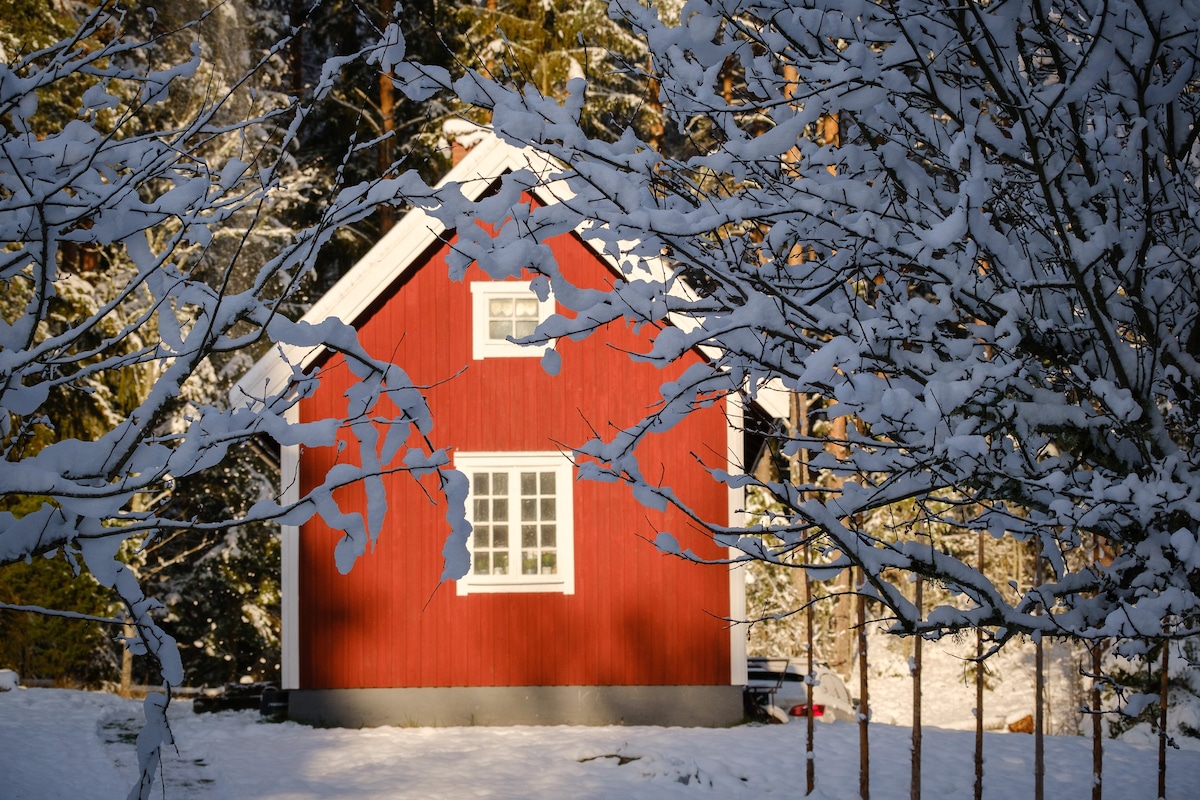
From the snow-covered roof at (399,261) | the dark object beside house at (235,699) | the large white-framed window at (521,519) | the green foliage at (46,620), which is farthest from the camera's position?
the green foliage at (46,620)

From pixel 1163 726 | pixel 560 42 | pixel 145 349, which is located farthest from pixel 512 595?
pixel 560 42

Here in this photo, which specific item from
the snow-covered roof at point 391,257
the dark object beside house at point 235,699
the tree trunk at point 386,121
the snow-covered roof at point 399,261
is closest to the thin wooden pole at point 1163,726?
the snow-covered roof at point 399,261

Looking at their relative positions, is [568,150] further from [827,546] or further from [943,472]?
[827,546]

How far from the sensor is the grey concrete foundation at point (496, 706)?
36.7 ft

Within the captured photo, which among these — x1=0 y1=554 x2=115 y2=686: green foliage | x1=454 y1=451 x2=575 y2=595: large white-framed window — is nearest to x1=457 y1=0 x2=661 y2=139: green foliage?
x1=454 y1=451 x2=575 y2=595: large white-framed window

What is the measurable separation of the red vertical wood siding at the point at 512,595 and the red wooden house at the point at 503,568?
2cm

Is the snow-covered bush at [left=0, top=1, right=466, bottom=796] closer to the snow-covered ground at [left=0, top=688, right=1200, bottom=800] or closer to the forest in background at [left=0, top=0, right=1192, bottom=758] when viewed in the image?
the snow-covered ground at [left=0, top=688, right=1200, bottom=800]

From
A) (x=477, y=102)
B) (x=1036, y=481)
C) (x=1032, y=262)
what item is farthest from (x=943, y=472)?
(x=477, y=102)

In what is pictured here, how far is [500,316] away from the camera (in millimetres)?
11711

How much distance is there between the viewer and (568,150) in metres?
3.30

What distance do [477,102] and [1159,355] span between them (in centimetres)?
243

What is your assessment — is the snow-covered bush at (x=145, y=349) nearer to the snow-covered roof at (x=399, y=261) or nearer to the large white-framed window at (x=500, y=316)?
the snow-covered roof at (x=399, y=261)

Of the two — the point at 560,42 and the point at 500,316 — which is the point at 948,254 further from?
the point at 560,42

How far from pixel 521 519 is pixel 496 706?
2.04 meters
